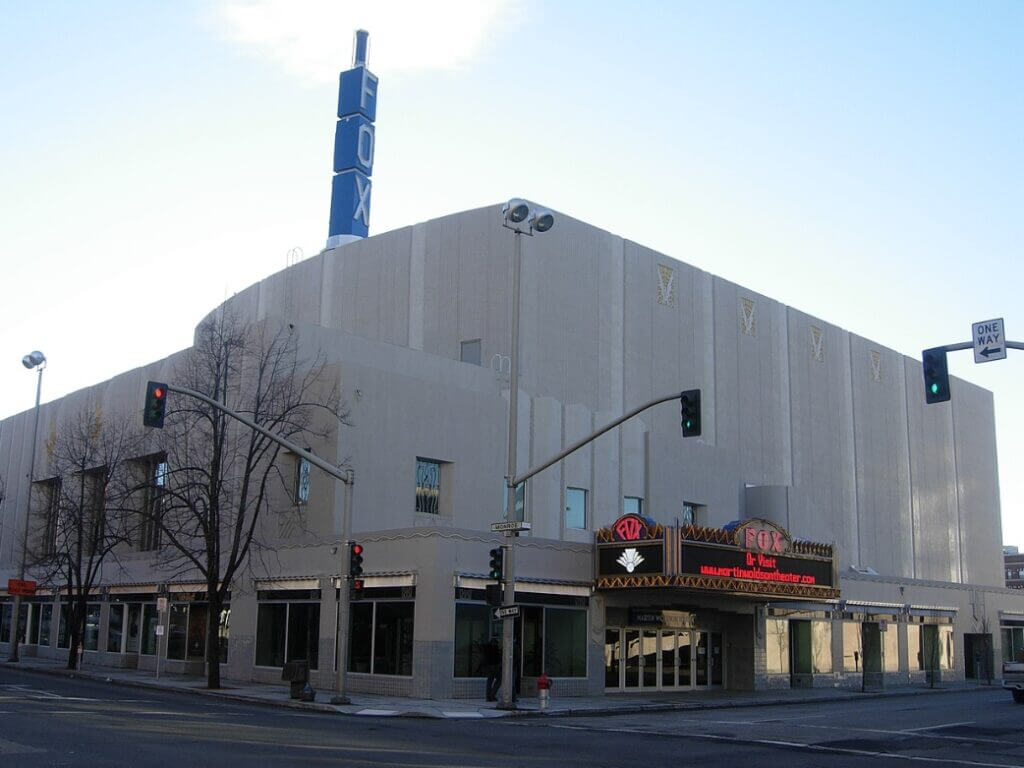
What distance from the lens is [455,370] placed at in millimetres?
44469

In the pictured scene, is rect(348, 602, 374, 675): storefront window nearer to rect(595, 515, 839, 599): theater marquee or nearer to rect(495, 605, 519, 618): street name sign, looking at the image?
rect(495, 605, 519, 618): street name sign

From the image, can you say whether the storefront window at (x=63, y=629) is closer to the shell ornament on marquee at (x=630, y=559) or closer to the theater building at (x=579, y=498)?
the theater building at (x=579, y=498)

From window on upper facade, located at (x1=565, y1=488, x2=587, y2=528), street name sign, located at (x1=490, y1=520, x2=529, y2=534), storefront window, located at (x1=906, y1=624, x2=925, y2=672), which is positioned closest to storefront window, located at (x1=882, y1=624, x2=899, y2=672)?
storefront window, located at (x1=906, y1=624, x2=925, y2=672)

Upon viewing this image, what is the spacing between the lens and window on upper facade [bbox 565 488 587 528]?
45.1 m

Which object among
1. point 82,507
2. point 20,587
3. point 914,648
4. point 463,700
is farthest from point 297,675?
point 914,648

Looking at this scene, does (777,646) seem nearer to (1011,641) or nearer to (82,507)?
(1011,641)

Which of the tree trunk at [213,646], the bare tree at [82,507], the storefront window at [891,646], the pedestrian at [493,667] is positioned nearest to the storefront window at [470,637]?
the pedestrian at [493,667]

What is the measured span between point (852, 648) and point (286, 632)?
26830 millimetres

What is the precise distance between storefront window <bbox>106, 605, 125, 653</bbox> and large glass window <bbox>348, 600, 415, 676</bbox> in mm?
18387

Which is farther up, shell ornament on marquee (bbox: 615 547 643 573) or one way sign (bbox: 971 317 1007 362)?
one way sign (bbox: 971 317 1007 362)

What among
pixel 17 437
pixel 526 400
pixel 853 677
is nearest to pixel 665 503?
pixel 526 400

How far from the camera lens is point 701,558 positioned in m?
36.5

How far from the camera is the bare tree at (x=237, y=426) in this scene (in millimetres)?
37281

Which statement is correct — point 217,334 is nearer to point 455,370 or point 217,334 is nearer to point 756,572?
point 455,370
